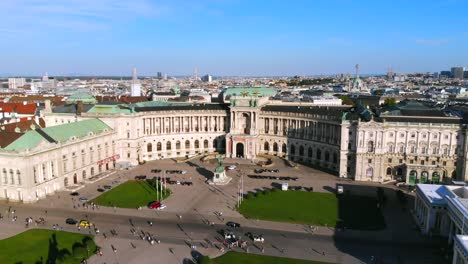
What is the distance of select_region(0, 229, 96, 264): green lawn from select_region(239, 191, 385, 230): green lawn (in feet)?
109

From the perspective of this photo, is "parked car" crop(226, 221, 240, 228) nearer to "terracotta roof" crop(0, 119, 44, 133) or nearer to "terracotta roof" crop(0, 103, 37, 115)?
"terracotta roof" crop(0, 119, 44, 133)

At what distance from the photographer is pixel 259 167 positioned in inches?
5015

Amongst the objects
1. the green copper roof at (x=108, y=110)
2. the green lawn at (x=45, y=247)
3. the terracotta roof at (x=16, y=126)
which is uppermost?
the green copper roof at (x=108, y=110)

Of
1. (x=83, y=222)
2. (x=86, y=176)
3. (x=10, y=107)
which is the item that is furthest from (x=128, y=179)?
(x=10, y=107)

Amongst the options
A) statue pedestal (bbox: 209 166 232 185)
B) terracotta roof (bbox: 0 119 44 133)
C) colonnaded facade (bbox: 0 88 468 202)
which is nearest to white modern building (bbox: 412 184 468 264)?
colonnaded facade (bbox: 0 88 468 202)

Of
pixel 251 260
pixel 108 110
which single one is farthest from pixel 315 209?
pixel 108 110

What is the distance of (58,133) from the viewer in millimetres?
105312

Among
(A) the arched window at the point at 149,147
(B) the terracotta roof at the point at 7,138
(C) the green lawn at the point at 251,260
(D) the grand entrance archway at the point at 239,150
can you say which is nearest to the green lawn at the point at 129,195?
(B) the terracotta roof at the point at 7,138

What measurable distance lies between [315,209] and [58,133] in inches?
2590

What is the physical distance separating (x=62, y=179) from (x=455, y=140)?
98754mm

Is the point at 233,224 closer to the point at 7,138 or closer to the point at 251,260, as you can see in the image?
the point at 251,260

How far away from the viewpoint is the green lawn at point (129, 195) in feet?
302

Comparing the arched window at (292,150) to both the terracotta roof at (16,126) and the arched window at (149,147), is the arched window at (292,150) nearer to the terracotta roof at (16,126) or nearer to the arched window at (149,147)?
the arched window at (149,147)

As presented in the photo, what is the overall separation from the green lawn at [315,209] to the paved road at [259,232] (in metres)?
6.17
